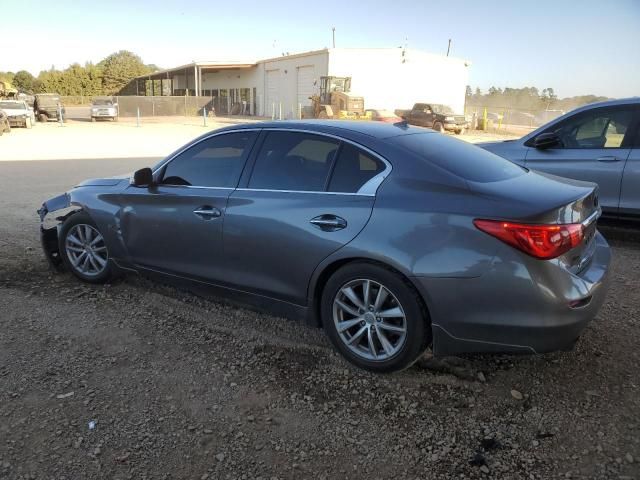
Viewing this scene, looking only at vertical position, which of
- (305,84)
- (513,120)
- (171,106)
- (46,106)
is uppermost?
(305,84)

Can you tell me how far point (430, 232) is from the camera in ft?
9.98

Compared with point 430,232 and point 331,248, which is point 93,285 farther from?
point 430,232

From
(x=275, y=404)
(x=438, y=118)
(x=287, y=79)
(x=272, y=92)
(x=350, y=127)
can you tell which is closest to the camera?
(x=275, y=404)

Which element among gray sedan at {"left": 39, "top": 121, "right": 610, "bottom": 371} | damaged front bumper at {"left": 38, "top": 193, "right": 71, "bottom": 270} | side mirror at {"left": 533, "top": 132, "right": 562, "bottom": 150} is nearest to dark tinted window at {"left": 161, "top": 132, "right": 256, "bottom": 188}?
gray sedan at {"left": 39, "top": 121, "right": 610, "bottom": 371}

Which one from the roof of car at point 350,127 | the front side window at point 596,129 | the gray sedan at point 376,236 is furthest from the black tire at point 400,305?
the front side window at point 596,129

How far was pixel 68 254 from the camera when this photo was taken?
4.97m

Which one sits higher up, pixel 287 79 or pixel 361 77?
pixel 287 79

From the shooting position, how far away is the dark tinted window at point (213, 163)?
4.02 m

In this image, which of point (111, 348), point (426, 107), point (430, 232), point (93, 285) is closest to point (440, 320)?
point (430, 232)

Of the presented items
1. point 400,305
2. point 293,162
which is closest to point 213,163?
point 293,162

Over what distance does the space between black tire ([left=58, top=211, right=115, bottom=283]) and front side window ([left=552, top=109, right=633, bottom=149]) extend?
5.29 meters

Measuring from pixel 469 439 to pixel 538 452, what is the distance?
13.1 inches

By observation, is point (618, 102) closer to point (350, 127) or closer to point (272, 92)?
point (350, 127)

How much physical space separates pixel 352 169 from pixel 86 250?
108 inches
